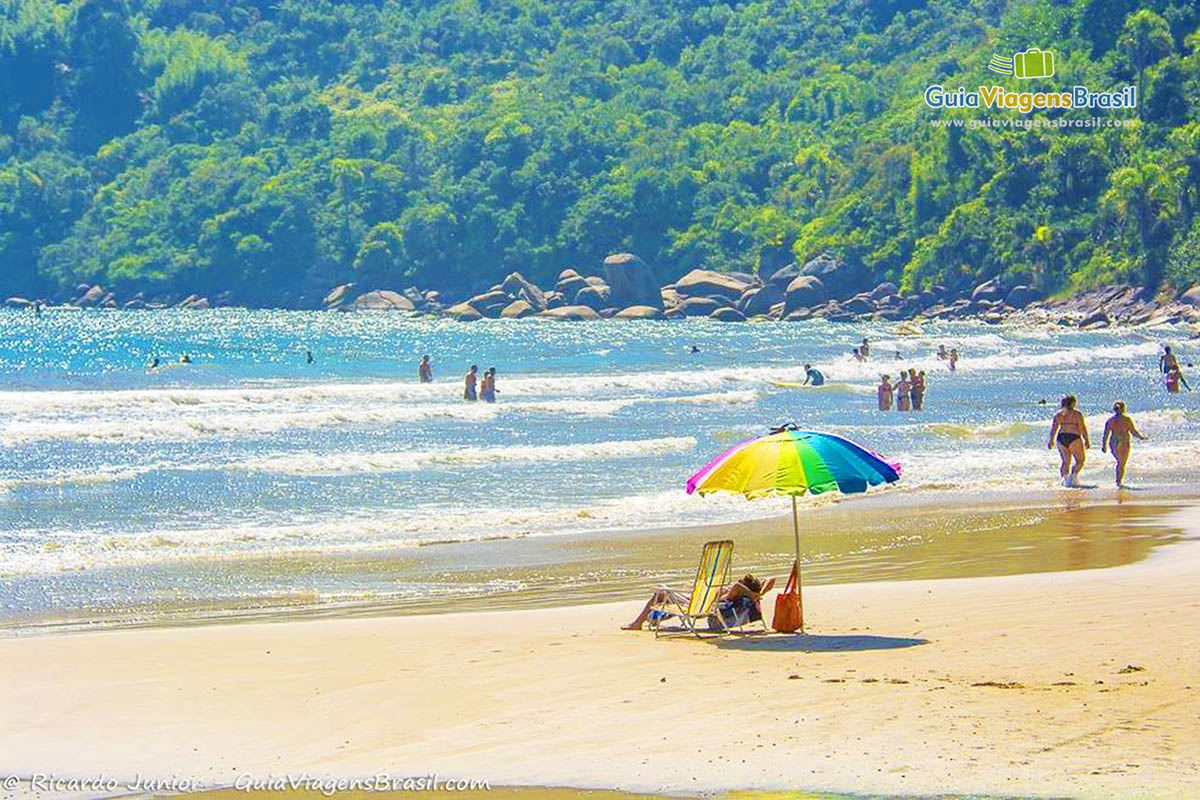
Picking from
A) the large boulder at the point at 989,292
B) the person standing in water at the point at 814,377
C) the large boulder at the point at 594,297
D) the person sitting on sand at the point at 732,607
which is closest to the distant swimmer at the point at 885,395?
the person standing in water at the point at 814,377

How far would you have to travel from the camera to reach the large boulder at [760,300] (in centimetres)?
9169

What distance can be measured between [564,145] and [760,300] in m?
34.7

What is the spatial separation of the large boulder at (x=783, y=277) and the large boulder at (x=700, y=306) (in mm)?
Answer: 2901

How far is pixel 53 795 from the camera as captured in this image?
8.23 meters

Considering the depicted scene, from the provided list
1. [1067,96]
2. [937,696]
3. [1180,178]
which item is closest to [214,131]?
[1067,96]

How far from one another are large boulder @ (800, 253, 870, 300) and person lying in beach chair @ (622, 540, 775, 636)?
82.0 m

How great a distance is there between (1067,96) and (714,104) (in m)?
45.1

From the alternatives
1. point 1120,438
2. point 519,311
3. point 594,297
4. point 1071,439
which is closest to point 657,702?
point 1071,439

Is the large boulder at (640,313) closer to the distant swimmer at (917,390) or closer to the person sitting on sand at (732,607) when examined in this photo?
the distant swimmer at (917,390)

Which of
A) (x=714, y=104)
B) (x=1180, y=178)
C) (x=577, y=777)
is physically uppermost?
(x=714, y=104)

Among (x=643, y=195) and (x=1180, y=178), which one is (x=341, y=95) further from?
(x=1180, y=178)

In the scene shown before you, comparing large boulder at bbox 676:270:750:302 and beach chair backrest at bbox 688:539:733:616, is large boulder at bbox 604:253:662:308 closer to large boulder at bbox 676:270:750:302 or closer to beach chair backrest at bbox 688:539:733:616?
large boulder at bbox 676:270:750:302

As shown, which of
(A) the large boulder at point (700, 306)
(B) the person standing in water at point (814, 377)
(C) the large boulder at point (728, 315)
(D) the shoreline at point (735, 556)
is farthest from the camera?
(A) the large boulder at point (700, 306)

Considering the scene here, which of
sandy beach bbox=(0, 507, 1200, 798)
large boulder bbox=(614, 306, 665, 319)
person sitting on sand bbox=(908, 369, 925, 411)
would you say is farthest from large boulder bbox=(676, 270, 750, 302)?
sandy beach bbox=(0, 507, 1200, 798)
